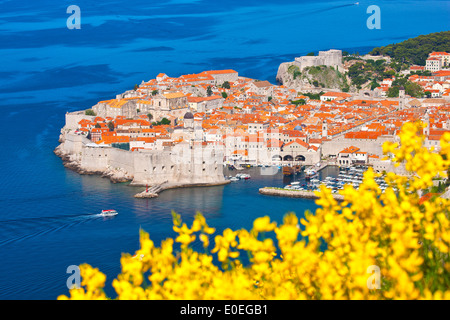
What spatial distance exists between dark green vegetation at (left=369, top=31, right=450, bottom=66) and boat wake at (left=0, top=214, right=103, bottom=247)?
70.8 feet

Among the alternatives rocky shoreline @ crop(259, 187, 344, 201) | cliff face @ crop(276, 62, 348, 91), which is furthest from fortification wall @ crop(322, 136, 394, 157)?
cliff face @ crop(276, 62, 348, 91)

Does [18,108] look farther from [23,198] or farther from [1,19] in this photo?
[1,19]

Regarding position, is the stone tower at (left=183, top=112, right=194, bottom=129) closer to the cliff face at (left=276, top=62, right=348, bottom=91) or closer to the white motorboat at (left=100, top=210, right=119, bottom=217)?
the white motorboat at (left=100, top=210, right=119, bottom=217)

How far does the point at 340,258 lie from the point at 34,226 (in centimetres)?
1014

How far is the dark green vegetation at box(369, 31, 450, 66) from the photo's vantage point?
3056 cm

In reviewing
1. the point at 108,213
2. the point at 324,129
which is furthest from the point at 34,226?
the point at 324,129

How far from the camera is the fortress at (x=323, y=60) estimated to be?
28875 millimetres

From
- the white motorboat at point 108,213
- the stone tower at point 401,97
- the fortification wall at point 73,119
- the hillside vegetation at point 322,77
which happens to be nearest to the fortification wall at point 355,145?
the stone tower at point 401,97

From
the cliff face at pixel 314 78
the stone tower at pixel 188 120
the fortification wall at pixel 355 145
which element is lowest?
the fortification wall at pixel 355 145

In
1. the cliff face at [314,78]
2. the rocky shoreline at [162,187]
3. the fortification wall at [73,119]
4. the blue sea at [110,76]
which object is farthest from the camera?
the cliff face at [314,78]

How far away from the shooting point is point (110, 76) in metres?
33.6

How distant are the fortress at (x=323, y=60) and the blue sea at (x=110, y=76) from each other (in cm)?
320

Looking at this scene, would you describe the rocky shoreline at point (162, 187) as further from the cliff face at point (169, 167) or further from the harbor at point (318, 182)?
the harbor at point (318, 182)
